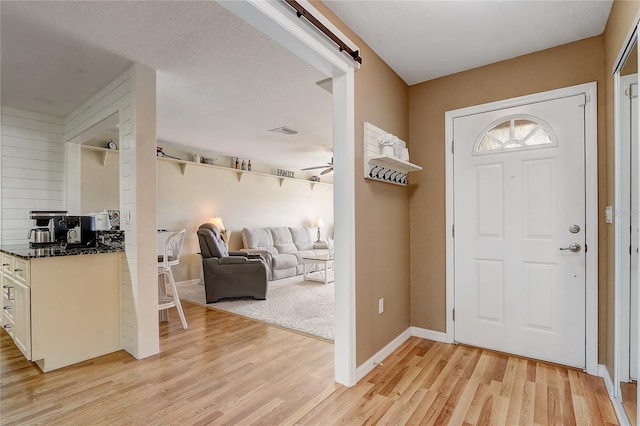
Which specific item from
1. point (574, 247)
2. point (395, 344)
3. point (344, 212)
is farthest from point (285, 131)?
point (574, 247)

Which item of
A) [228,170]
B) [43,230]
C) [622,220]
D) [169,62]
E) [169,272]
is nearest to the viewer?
[622,220]

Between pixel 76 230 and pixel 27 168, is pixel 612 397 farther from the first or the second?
pixel 27 168

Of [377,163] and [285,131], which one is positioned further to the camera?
[285,131]

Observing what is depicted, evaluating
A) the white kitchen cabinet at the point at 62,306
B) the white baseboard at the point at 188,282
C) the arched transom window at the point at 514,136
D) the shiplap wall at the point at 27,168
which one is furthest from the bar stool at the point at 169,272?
the arched transom window at the point at 514,136

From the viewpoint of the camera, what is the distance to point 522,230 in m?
2.59

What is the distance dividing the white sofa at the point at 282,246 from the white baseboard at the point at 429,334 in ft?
10.9

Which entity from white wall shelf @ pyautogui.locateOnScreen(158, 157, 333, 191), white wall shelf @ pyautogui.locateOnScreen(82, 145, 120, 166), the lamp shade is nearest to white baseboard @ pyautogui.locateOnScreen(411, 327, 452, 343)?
the lamp shade

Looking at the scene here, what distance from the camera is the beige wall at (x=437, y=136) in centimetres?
257

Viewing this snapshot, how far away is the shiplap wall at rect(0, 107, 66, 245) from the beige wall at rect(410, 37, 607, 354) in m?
4.53

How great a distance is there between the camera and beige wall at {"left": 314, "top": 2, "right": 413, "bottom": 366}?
7.61ft

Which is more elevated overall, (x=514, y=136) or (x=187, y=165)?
(x=187, y=165)

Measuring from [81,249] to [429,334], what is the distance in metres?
3.32

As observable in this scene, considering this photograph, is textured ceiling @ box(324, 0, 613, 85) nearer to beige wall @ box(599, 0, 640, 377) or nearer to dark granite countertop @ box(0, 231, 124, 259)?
beige wall @ box(599, 0, 640, 377)

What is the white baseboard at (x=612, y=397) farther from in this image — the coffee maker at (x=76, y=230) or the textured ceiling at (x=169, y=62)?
the coffee maker at (x=76, y=230)
